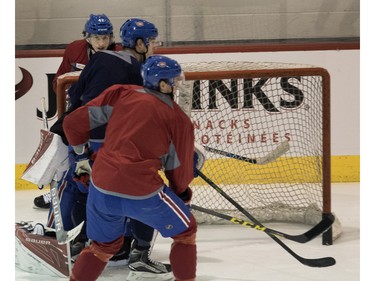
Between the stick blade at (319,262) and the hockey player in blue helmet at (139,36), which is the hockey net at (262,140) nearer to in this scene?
the stick blade at (319,262)

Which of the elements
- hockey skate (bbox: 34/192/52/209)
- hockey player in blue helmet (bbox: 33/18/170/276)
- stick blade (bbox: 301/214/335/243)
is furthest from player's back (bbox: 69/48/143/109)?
hockey skate (bbox: 34/192/52/209)

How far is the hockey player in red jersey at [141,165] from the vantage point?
120 inches

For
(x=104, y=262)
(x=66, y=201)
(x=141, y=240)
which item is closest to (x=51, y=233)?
(x=66, y=201)

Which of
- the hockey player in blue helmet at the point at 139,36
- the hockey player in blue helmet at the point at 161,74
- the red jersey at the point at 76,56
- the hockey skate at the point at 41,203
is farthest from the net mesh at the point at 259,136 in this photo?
the hockey player in blue helmet at the point at 161,74

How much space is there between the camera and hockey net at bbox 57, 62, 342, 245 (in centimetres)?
511

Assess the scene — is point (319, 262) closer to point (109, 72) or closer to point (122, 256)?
point (122, 256)

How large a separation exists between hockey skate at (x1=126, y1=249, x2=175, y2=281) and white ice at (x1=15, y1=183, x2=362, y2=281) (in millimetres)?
69

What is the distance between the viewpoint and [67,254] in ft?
12.5

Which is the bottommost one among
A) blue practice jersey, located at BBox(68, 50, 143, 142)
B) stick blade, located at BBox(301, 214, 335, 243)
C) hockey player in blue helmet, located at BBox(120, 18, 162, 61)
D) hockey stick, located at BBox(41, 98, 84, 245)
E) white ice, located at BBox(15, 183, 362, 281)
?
white ice, located at BBox(15, 183, 362, 281)

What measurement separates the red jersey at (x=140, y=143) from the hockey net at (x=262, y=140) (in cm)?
188

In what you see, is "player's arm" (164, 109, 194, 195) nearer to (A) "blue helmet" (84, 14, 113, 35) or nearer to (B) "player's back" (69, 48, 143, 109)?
(B) "player's back" (69, 48, 143, 109)
